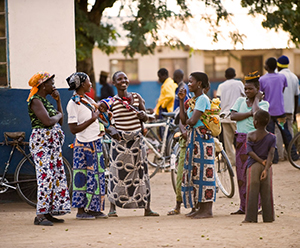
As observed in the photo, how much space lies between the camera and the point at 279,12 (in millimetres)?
13477

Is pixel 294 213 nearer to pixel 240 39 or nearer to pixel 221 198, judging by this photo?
pixel 221 198

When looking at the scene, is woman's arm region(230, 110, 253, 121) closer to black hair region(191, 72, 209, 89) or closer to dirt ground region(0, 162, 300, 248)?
black hair region(191, 72, 209, 89)

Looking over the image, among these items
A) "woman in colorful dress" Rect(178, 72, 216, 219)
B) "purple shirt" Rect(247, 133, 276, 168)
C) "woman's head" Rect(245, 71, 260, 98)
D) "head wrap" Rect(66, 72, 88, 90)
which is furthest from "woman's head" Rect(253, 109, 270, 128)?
"head wrap" Rect(66, 72, 88, 90)

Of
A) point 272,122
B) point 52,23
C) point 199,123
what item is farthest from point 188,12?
point 199,123

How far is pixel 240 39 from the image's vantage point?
15.0m

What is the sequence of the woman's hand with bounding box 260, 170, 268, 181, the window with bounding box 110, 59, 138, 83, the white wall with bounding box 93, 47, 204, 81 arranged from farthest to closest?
1. the window with bounding box 110, 59, 138, 83
2. the white wall with bounding box 93, 47, 204, 81
3. the woman's hand with bounding box 260, 170, 268, 181

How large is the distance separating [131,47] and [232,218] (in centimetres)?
747

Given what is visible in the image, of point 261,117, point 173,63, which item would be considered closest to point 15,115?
point 261,117

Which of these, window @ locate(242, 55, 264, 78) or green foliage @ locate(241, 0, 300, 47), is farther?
window @ locate(242, 55, 264, 78)

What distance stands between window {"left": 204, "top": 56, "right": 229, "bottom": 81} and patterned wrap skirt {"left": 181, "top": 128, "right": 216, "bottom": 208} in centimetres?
2488

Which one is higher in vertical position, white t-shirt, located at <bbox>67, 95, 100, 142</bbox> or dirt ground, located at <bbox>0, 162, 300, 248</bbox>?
white t-shirt, located at <bbox>67, 95, 100, 142</bbox>

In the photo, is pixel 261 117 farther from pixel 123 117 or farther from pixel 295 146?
pixel 295 146

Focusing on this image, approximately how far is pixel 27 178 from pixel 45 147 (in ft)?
6.28

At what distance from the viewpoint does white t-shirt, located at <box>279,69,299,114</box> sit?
11.7 metres
